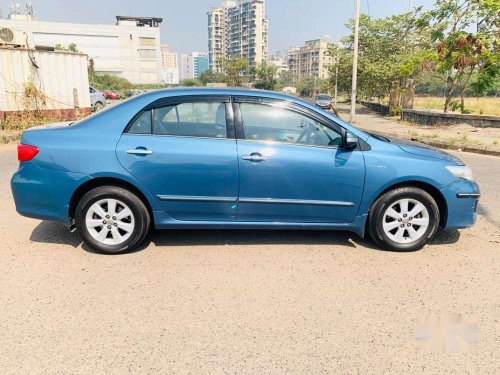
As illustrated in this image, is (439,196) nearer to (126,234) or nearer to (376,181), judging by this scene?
(376,181)

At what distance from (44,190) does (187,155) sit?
4.61 feet

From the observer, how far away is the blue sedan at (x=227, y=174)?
357cm

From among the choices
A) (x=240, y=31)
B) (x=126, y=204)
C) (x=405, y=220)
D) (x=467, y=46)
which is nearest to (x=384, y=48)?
(x=467, y=46)

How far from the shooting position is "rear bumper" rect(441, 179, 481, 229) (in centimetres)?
379

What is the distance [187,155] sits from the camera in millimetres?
3562

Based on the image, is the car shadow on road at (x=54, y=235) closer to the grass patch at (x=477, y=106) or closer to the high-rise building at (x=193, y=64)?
the grass patch at (x=477, y=106)

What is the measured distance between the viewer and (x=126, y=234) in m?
3.70

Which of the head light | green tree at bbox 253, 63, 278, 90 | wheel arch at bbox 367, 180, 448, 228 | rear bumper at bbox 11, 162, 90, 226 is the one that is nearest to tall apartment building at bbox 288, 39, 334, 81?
green tree at bbox 253, 63, 278, 90

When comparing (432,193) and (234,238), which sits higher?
(432,193)

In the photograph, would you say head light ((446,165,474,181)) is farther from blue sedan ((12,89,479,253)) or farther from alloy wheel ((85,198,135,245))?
alloy wheel ((85,198,135,245))

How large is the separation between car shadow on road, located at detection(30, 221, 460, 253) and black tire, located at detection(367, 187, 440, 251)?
0.56 feet

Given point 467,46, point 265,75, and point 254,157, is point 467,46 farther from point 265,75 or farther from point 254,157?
point 265,75

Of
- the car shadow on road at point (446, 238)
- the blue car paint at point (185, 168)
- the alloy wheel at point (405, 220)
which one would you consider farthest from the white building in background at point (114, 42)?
the alloy wheel at point (405, 220)

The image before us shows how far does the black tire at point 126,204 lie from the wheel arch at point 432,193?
2.28 m
